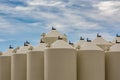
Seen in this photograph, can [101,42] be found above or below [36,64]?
above

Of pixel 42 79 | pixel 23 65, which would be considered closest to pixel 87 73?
pixel 42 79

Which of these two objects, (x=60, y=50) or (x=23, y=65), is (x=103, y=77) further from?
(x=23, y=65)

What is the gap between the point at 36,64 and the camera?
87.7 ft

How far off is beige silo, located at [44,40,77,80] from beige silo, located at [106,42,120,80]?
11.7 feet

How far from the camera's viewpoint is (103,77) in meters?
25.1

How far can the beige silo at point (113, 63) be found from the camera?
2555 centimetres

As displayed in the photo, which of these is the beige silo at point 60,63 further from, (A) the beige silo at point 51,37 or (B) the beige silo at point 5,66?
(B) the beige silo at point 5,66

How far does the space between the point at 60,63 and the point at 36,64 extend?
3.62 metres

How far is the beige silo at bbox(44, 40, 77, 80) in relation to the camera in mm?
23766

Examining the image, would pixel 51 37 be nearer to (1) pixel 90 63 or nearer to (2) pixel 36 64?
(2) pixel 36 64

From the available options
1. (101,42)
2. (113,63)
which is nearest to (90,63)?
(113,63)

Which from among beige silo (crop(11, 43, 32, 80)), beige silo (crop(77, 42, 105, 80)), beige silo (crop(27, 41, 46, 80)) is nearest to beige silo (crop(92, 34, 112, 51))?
beige silo (crop(77, 42, 105, 80))

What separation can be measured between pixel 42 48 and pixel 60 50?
13.1 ft

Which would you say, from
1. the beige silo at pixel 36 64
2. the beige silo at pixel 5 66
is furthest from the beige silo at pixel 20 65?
the beige silo at pixel 5 66
